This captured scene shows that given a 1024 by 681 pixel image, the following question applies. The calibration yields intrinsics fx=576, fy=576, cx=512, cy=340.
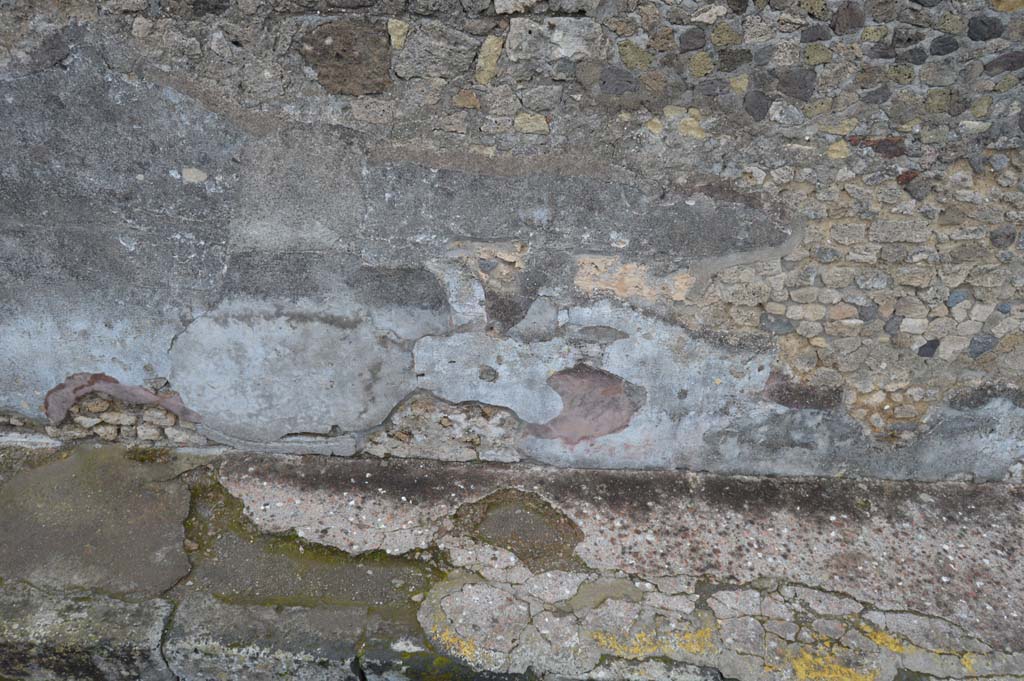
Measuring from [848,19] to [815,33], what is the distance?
10 centimetres

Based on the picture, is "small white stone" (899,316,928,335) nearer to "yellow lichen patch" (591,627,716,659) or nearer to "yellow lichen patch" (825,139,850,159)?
"yellow lichen patch" (825,139,850,159)

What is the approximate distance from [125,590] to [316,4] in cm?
193

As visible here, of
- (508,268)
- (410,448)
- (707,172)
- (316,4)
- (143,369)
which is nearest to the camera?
(316,4)

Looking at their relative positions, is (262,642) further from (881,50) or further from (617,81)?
(881,50)

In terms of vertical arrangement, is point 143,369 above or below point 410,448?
above

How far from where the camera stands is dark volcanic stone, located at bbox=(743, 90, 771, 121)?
176 centimetres

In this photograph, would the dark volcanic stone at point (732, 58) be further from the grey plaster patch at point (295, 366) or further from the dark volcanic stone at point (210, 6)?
the dark volcanic stone at point (210, 6)

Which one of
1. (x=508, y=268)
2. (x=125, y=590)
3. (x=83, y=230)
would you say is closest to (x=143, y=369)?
(x=83, y=230)

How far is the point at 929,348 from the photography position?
2125mm

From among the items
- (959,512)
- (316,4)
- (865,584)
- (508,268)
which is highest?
(316,4)

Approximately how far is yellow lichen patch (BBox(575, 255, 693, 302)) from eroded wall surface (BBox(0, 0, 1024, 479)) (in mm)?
11

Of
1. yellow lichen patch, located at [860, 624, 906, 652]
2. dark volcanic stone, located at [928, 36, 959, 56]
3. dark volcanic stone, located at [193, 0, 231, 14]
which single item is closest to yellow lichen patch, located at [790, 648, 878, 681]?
yellow lichen patch, located at [860, 624, 906, 652]

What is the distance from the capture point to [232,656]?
1740 millimetres

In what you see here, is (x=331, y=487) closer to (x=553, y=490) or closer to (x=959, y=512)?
(x=553, y=490)
